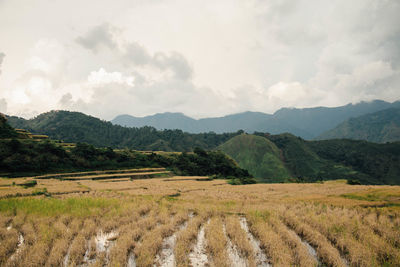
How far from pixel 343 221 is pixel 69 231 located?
44.5ft

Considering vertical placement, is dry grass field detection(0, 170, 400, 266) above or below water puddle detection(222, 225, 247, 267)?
above

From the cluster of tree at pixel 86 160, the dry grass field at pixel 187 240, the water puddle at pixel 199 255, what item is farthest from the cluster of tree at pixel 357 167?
the water puddle at pixel 199 255

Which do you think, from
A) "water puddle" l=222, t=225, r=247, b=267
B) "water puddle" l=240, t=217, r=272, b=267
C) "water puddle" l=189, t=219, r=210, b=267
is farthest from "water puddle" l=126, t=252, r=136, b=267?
"water puddle" l=240, t=217, r=272, b=267

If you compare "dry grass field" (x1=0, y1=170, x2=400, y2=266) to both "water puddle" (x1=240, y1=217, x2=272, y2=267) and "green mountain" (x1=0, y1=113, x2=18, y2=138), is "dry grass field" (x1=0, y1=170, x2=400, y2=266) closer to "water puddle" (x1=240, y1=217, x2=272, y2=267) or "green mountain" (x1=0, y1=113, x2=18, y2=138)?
"water puddle" (x1=240, y1=217, x2=272, y2=267)

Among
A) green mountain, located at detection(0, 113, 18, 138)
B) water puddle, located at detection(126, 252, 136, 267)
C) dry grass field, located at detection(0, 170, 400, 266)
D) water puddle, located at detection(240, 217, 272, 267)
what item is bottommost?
water puddle, located at detection(240, 217, 272, 267)

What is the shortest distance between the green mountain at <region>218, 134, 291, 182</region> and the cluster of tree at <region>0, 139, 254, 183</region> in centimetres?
7042

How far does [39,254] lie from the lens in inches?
295

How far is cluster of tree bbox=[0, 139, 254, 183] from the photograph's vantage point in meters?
54.2

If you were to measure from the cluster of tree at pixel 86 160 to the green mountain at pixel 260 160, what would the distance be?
231 feet

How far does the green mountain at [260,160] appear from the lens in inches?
6125

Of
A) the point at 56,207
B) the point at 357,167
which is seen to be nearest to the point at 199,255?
the point at 56,207

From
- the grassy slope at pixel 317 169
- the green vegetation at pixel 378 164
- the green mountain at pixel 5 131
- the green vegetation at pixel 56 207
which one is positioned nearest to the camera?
the green vegetation at pixel 56 207

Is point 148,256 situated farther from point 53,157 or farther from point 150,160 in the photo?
point 150,160

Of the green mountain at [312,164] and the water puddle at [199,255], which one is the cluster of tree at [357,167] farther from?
the water puddle at [199,255]
